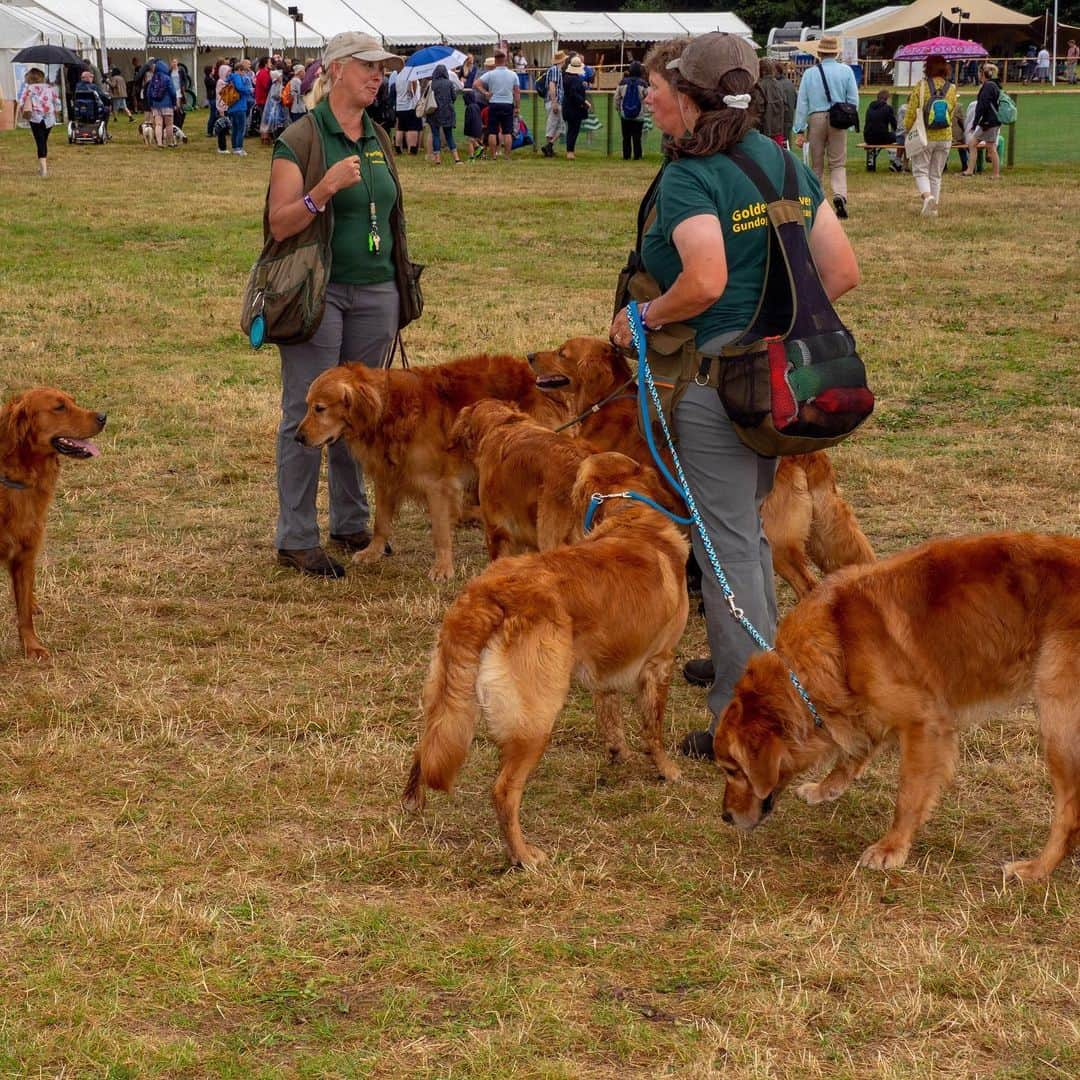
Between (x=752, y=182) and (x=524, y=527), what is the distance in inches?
89.0

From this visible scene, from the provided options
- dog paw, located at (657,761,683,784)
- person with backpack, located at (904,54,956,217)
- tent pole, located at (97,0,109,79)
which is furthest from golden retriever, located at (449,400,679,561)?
tent pole, located at (97,0,109,79)

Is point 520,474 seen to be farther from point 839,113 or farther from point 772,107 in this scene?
point 839,113

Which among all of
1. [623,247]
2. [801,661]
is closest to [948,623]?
[801,661]

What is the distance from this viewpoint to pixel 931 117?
55.8 ft

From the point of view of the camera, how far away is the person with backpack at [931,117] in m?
17.0

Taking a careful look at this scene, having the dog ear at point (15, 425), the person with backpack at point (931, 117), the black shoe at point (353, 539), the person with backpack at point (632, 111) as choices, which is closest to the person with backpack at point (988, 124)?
the person with backpack at point (931, 117)

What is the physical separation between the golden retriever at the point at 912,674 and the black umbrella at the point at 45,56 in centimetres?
3141

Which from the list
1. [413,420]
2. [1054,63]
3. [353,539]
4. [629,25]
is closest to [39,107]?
[353,539]

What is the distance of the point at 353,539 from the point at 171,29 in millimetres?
33924

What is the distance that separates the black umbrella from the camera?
103 feet

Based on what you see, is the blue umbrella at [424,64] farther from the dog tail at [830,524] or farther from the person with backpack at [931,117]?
the dog tail at [830,524]

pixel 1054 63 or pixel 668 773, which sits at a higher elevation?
pixel 1054 63

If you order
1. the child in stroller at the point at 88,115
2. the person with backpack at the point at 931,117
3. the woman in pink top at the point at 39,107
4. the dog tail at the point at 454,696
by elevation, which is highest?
the child in stroller at the point at 88,115

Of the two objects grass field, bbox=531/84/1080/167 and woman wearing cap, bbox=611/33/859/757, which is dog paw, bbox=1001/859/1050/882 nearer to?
woman wearing cap, bbox=611/33/859/757
